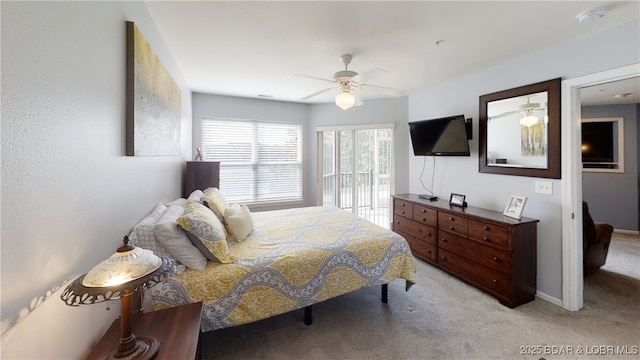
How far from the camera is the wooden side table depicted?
3.94ft

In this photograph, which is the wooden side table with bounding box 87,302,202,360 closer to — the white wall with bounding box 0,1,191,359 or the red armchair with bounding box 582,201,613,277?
the white wall with bounding box 0,1,191,359

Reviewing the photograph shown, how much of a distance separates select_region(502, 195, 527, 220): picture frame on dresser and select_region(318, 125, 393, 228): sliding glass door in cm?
209

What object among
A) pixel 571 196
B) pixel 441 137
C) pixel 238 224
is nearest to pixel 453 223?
pixel 571 196

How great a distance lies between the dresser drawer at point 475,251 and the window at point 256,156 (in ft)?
9.27

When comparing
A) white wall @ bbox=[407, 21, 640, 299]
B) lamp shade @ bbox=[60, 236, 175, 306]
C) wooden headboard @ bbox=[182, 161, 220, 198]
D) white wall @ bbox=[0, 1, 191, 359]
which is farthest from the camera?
wooden headboard @ bbox=[182, 161, 220, 198]

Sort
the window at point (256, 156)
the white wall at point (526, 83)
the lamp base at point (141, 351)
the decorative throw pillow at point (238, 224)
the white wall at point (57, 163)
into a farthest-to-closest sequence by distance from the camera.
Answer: the window at point (256, 156) → the decorative throw pillow at point (238, 224) → the white wall at point (526, 83) → the lamp base at point (141, 351) → the white wall at point (57, 163)

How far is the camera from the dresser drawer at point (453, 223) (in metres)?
2.96

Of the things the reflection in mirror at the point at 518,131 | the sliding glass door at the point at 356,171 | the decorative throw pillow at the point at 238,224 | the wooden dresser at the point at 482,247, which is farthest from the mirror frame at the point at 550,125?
the decorative throw pillow at the point at 238,224

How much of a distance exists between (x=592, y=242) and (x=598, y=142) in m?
3.33

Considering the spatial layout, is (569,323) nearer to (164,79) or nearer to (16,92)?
(16,92)

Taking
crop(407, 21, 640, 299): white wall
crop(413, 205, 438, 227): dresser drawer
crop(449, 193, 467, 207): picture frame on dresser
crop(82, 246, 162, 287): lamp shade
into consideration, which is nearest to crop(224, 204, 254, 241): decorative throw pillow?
crop(82, 246, 162, 287): lamp shade

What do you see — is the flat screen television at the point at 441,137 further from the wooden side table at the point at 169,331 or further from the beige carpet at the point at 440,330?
the wooden side table at the point at 169,331

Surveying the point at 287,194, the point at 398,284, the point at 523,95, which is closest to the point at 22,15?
the point at 398,284

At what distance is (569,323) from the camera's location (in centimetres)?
228
